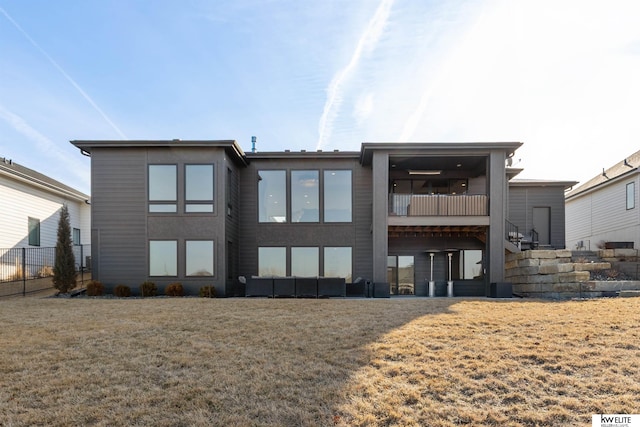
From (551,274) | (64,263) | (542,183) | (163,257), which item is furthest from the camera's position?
(542,183)

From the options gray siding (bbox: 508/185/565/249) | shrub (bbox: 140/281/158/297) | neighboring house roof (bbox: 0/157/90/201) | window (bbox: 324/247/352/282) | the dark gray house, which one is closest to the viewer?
shrub (bbox: 140/281/158/297)

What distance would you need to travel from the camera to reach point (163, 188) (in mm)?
13266

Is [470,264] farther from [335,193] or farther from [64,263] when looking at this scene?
[64,263]

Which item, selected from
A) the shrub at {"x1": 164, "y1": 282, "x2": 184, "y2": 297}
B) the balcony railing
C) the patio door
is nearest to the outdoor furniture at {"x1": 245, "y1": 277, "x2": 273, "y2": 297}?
the shrub at {"x1": 164, "y1": 282, "x2": 184, "y2": 297}

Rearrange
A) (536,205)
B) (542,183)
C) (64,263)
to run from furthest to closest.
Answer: (536,205)
(542,183)
(64,263)

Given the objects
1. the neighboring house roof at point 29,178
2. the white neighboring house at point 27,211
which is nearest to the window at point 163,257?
the white neighboring house at point 27,211

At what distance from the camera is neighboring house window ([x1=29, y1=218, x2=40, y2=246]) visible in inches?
668

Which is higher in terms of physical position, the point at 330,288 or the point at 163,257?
the point at 163,257

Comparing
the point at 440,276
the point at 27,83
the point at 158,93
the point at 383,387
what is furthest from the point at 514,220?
the point at 27,83

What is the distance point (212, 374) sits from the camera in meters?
4.22

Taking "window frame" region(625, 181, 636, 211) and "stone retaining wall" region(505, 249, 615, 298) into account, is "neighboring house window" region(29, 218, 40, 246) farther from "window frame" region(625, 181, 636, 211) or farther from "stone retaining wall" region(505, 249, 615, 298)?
"window frame" region(625, 181, 636, 211)

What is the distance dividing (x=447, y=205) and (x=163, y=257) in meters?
10.8

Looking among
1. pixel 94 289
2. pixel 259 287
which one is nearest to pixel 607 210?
pixel 259 287

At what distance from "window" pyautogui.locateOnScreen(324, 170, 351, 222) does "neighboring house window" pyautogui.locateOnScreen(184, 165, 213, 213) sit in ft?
15.2
